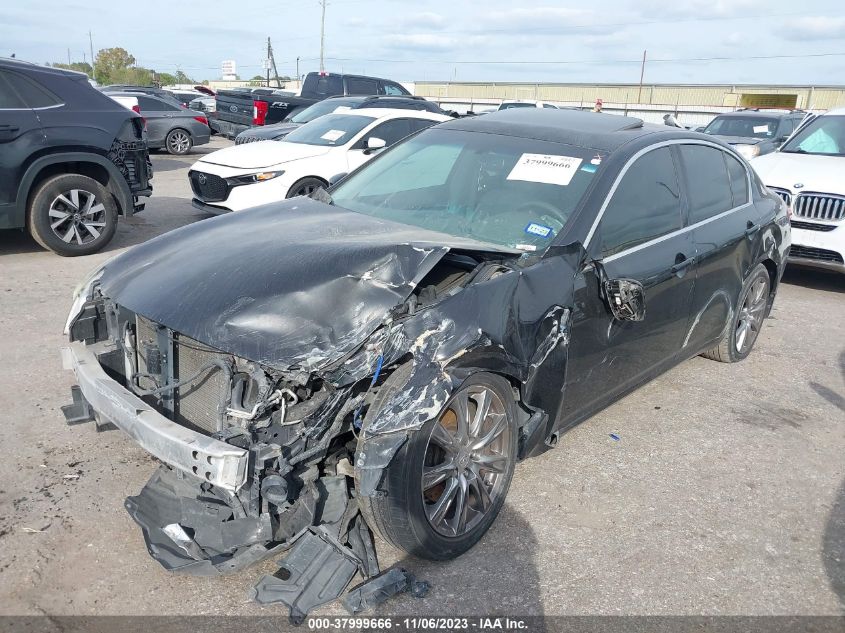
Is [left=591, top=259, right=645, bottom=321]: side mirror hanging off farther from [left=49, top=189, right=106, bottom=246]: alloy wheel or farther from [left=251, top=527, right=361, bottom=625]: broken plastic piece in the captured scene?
[left=49, top=189, right=106, bottom=246]: alloy wheel

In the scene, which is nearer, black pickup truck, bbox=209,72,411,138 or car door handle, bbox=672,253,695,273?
car door handle, bbox=672,253,695,273

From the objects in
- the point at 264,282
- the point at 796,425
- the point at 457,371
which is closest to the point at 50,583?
the point at 264,282

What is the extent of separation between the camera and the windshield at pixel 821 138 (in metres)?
8.59

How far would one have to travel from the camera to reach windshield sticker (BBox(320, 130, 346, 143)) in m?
9.35

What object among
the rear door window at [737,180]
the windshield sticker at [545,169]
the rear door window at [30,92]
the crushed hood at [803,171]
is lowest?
the crushed hood at [803,171]

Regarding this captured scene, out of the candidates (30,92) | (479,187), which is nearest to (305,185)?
(30,92)

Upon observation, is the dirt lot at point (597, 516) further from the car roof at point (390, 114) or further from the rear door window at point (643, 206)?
the car roof at point (390, 114)

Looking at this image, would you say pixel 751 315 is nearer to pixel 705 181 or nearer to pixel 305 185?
→ pixel 705 181

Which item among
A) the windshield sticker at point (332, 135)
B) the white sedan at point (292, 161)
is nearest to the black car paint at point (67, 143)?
the white sedan at point (292, 161)

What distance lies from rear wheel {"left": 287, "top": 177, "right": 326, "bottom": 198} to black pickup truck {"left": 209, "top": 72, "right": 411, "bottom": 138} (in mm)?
9512

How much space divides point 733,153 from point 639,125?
1.13 m

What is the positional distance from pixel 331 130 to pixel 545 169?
6.24 metres

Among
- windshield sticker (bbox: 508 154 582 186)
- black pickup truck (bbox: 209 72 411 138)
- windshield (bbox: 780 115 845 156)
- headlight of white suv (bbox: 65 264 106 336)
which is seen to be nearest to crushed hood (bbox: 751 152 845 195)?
windshield (bbox: 780 115 845 156)

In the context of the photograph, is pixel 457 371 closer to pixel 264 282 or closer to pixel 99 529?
pixel 264 282
